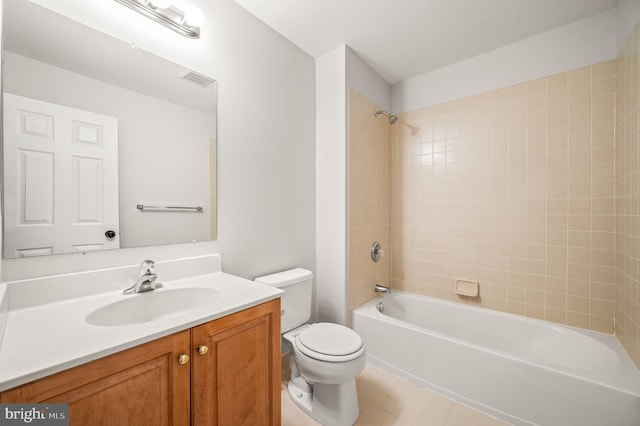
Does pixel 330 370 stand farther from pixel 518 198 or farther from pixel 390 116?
pixel 390 116

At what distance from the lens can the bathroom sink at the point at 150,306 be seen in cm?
100

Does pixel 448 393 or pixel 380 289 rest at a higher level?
pixel 380 289

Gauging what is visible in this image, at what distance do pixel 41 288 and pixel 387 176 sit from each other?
243cm

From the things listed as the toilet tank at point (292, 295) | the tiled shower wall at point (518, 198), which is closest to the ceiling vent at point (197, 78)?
the toilet tank at point (292, 295)

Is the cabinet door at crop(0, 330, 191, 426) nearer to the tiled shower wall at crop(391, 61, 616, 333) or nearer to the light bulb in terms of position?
the light bulb

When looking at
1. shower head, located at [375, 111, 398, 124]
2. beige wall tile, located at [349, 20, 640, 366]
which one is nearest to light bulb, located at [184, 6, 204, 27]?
beige wall tile, located at [349, 20, 640, 366]

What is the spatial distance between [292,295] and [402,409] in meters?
0.93

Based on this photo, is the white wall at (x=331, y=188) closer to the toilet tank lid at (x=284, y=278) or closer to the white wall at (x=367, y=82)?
the white wall at (x=367, y=82)

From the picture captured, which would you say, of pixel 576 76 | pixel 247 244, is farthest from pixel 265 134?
pixel 576 76

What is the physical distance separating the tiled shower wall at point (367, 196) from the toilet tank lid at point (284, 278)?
0.45 metres

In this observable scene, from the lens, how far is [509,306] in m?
2.04

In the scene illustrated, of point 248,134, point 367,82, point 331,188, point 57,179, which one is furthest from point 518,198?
point 57,179

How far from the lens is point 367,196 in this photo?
2.29m

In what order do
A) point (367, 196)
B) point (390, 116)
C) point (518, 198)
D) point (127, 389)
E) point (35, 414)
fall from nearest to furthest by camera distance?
point (35, 414) → point (127, 389) → point (518, 198) → point (367, 196) → point (390, 116)
